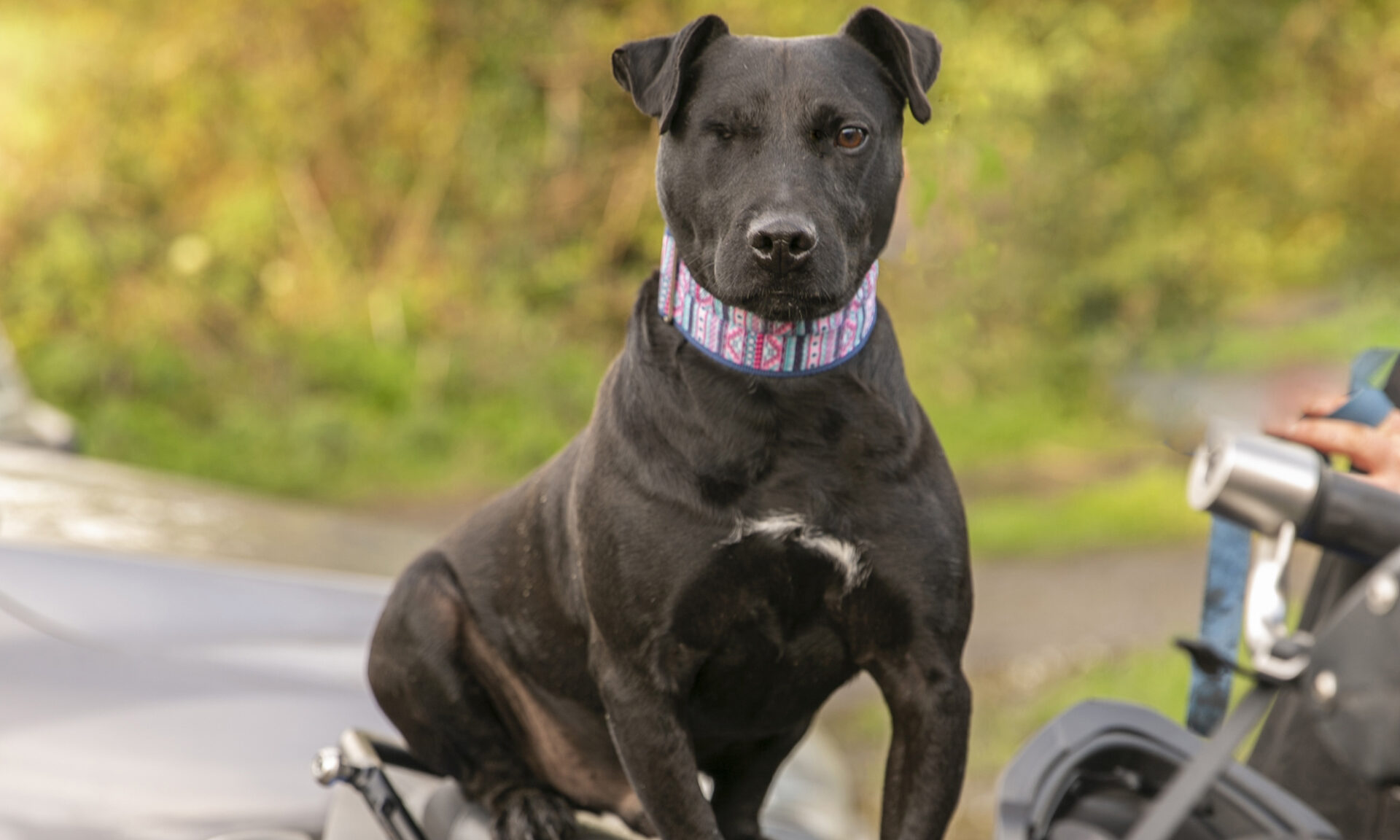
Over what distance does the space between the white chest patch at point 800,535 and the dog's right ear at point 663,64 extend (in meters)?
0.42

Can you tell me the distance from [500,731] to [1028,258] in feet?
20.1

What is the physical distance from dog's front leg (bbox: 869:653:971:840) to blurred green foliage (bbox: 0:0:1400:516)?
21.3 feet

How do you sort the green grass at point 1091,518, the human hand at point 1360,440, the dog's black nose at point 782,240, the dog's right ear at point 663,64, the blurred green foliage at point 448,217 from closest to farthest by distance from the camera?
the dog's black nose at point 782,240 → the dog's right ear at point 663,64 → the human hand at point 1360,440 → the green grass at point 1091,518 → the blurred green foliage at point 448,217

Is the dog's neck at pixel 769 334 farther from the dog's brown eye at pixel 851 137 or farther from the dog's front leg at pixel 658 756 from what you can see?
the dog's front leg at pixel 658 756

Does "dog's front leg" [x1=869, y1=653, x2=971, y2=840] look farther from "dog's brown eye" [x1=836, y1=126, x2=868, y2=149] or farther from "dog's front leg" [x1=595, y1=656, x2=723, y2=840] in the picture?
"dog's brown eye" [x1=836, y1=126, x2=868, y2=149]

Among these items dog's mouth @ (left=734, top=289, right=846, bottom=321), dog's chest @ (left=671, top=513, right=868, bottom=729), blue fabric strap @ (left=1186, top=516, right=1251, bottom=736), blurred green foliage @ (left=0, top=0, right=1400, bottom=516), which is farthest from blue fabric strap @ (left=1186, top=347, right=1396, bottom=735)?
blurred green foliage @ (left=0, top=0, right=1400, bottom=516)

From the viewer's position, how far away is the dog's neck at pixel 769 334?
1413 mm

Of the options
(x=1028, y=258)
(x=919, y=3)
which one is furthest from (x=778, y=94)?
(x=1028, y=258)

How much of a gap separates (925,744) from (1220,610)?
416mm

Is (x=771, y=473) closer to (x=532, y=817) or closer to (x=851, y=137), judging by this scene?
(x=851, y=137)

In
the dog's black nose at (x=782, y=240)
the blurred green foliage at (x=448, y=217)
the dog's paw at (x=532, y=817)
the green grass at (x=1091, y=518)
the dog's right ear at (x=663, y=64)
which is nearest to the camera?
the dog's black nose at (x=782, y=240)

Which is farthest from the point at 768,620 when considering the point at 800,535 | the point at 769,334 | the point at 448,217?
the point at 448,217

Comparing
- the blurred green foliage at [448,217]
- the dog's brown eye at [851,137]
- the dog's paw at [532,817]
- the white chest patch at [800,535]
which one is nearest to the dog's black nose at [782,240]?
the dog's brown eye at [851,137]

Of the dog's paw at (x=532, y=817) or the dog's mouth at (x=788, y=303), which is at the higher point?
the dog's mouth at (x=788, y=303)
